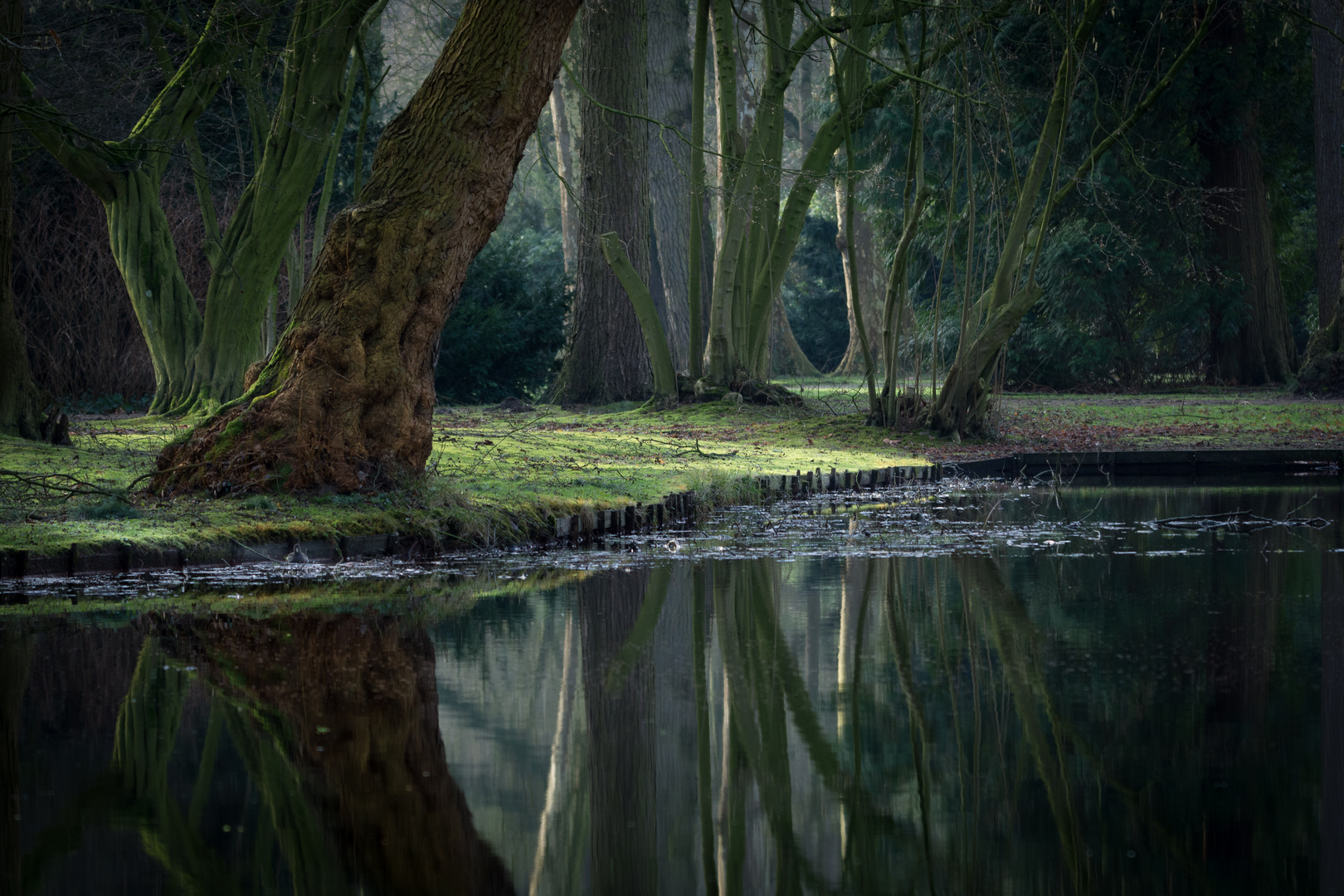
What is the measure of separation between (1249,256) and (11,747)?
24.0 metres

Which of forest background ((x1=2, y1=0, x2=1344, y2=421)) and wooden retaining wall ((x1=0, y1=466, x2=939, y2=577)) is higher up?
forest background ((x1=2, y1=0, x2=1344, y2=421))

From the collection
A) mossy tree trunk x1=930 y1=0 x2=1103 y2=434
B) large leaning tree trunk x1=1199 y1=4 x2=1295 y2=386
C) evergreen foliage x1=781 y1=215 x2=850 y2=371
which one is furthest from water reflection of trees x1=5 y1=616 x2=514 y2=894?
evergreen foliage x1=781 y1=215 x2=850 y2=371

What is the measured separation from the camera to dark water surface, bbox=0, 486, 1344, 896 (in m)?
3.20

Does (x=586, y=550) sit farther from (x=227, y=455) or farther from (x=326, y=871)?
(x=326, y=871)

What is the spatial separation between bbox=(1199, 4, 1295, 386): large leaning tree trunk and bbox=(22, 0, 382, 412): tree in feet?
50.7

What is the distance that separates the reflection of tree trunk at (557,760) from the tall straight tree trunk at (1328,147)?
2084 cm

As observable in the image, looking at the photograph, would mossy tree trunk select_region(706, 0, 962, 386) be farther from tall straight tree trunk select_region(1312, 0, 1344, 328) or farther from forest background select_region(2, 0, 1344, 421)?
tall straight tree trunk select_region(1312, 0, 1344, 328)

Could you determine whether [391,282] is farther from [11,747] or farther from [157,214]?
[157,214]

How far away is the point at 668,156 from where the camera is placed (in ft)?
85.8

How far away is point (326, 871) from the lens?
10.2 ft

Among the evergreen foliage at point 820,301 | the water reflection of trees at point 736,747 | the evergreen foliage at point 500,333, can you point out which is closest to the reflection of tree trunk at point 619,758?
the water reflection of trees at point 736,747

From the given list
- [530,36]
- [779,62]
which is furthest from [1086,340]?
[530,36]

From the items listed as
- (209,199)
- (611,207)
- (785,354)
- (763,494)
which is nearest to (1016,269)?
(763,494)

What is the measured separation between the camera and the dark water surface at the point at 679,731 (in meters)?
3.20
